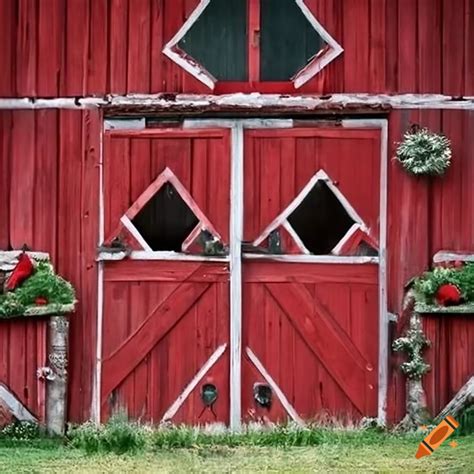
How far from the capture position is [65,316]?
7602mm

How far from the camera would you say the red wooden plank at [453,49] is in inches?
308

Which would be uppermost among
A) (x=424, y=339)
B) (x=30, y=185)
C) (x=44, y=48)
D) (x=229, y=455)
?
(x=44, y=48)

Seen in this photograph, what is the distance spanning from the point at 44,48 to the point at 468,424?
175 inches

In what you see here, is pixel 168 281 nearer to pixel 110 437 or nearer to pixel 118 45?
pixel 110 437

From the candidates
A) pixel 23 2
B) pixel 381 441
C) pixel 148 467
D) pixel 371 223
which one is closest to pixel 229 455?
pixel 148 467

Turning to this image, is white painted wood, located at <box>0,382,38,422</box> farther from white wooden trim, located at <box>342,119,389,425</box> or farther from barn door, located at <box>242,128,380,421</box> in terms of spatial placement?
white wooden trim, located at <box>342,119,389,425</box>

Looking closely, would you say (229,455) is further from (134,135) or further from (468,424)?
(134,135)

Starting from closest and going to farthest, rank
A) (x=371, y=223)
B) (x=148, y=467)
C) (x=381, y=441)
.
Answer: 1. (x=148, y=467)
2. (x=381, y=441)
3. (x=371, y=223)

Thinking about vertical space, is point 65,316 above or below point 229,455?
above

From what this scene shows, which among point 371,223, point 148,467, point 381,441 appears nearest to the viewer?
point 148,467

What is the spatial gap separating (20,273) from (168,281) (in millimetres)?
1158

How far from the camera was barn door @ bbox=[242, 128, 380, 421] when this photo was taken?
7793mm

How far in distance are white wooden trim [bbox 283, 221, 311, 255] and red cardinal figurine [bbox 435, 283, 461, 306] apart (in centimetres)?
108

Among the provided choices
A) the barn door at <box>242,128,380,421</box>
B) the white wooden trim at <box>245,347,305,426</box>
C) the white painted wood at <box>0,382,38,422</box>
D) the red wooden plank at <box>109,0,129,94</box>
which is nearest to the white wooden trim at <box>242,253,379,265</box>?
the barn door at <box>242,128,380,421</box>
